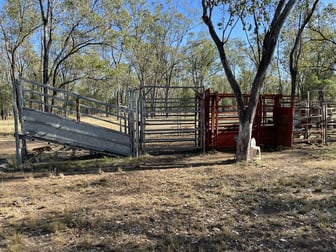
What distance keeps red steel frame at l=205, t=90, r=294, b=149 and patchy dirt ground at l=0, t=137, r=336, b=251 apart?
86.8 inches

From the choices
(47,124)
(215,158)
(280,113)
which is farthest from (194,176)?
(280,113)

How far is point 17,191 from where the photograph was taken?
5516 millimetres

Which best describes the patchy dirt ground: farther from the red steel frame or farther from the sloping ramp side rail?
the red steel frame

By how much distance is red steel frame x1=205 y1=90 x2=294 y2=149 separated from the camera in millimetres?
9547

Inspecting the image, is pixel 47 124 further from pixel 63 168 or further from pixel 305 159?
pixel 305 159

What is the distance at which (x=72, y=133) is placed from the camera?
7.95 metres

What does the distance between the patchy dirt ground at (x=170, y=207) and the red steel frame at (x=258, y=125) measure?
220 cm

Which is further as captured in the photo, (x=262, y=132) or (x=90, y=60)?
(x=90, y=60)

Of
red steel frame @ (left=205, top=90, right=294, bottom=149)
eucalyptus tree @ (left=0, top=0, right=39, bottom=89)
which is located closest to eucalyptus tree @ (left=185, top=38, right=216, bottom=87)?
eucalyptus tree @ (left=0, top=0, right=39, bottom=89)

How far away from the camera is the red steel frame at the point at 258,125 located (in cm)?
955

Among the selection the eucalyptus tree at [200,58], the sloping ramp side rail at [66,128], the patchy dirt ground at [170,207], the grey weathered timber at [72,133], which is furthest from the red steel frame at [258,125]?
the eucalyptus tree at [200,58]

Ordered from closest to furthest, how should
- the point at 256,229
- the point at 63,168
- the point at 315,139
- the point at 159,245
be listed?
the point at 159,245, the point at 256,229, the point at 63,168, the point at 315,139

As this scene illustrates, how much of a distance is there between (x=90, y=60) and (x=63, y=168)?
35.3 ft

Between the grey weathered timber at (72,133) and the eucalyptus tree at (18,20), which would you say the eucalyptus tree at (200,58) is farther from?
the grey weathered timber at (72,133)
